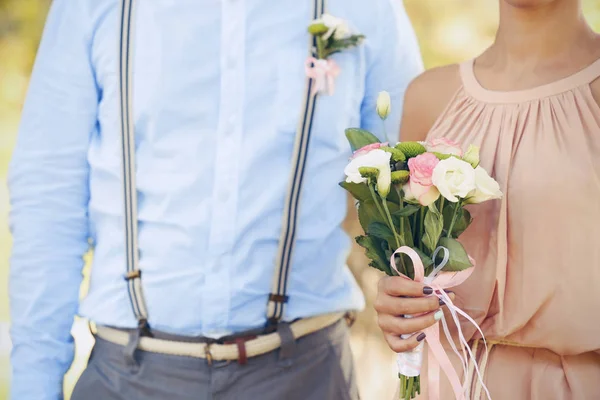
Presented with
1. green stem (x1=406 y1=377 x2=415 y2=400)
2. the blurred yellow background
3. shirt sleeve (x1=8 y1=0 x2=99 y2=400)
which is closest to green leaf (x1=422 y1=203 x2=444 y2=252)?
green stem (x1=406 y1=377 x2=415 y2=400)

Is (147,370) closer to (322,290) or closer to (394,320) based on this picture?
(322,290)

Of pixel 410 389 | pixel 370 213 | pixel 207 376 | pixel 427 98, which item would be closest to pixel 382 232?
pixel 370 213

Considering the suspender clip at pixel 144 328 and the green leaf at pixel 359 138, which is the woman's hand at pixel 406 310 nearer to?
the green leaf at pixel 359 138

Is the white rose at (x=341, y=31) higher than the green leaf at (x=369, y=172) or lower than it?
higher

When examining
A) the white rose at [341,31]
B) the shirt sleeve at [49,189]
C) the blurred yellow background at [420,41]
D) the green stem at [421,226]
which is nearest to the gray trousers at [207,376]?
the shirt sleeve at [49,189]

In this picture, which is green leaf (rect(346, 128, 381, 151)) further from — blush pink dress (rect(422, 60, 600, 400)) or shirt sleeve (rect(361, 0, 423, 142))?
shirt sleeve (rect(361, 0, 423, 142))

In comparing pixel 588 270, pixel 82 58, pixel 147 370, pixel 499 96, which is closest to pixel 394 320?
pixel 588 270

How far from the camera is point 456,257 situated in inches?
48.1

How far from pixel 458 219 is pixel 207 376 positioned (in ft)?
2.20

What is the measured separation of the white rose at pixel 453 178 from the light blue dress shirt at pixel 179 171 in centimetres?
56

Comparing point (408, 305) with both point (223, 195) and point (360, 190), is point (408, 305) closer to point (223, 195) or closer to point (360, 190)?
point (360, 190)

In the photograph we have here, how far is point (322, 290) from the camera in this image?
5.87 ft

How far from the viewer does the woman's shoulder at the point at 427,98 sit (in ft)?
4.91

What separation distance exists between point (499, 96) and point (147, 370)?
88cm
